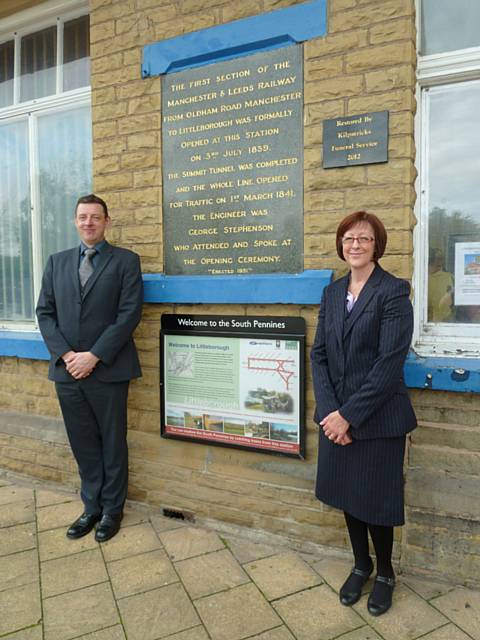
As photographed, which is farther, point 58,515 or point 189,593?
point 58,515

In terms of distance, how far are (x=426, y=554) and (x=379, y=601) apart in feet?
1.48

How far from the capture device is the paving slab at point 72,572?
2.67m

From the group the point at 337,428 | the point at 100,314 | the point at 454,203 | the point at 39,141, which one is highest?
the point at 39,141

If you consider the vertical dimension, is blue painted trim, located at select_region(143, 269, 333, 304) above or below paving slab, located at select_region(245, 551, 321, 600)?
above

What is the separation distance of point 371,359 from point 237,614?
4.56 ft

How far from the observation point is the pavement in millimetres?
2316

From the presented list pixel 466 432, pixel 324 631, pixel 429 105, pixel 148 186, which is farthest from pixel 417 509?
pixel 148 186

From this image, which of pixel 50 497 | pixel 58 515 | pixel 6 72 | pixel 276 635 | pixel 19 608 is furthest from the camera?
pixel 6 72

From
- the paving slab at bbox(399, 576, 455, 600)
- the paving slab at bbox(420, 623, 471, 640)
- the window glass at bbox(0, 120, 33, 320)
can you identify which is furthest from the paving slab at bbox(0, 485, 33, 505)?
the paving slab at bbox(420, 623, 471, 640)

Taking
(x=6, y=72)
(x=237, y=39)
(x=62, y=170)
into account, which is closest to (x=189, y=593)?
(x=237, y=39)

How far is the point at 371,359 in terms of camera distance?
2.34 metres

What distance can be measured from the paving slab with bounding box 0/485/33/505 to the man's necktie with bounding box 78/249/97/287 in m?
1.80

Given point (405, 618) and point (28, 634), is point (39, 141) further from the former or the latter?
point (405, 618)

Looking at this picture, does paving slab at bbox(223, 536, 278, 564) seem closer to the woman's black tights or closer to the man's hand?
the woman's black tights
